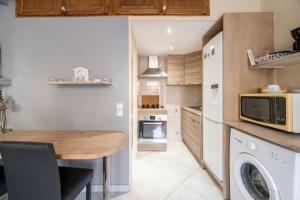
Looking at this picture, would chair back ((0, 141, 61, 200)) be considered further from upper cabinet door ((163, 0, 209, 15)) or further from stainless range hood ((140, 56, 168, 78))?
stainless range hood ((140, 56, 168, 78))

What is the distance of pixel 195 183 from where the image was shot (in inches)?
95.9

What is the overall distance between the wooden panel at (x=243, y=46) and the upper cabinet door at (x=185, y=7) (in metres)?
0.32

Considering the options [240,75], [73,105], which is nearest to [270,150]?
[240,75]

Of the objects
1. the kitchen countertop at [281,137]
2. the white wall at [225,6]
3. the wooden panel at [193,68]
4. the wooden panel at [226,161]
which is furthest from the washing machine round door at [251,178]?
the wooden panel at [193,68]

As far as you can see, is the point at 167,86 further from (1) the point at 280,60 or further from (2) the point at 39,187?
(2) the point at 39,187

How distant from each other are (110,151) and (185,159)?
7.63 ft

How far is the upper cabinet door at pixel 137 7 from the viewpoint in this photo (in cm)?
218

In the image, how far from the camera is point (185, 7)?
217cm

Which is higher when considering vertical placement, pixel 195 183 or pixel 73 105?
pixel 73 105

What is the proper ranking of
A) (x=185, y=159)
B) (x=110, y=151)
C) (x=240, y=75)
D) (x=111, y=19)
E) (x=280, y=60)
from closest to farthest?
1. (x=110, y=151)
2. (x=280, y=60)
3. (x=240, y=75)
4. (x=111, y=19)
5. (x=185, y=159)

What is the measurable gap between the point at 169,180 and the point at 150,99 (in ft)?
7.64

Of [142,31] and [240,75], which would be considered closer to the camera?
[240,75]

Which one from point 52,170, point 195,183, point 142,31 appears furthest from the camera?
point 142,31

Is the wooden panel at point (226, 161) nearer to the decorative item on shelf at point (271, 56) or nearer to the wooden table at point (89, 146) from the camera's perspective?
the decorative item on shelf at point (271, 56)
